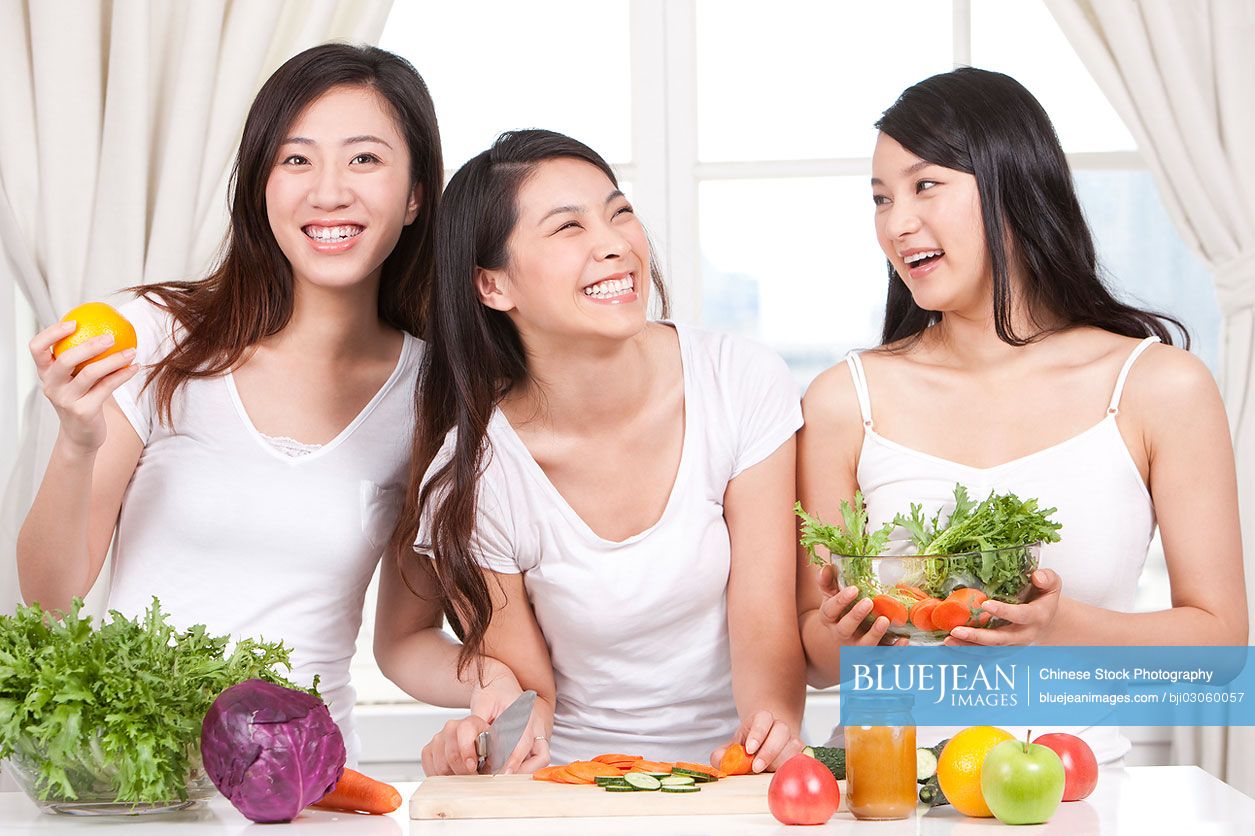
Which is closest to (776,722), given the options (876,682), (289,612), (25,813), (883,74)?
(876,682)

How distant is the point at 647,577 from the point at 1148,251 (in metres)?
1.87

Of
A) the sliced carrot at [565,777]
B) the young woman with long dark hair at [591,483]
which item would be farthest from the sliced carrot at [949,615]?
the young woman with long dark hair at [591,483]

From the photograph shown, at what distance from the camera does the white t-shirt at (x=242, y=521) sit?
7.07ft

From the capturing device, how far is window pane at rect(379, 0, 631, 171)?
337 centimetres

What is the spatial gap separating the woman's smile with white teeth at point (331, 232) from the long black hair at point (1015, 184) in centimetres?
89

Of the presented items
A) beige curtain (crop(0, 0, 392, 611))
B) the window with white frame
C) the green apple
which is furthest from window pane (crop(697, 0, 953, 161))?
the green apple

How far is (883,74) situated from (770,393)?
1470 mm

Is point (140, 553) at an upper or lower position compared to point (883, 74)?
lower

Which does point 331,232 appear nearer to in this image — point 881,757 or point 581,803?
point 581,803

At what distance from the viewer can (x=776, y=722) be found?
186 centimetres

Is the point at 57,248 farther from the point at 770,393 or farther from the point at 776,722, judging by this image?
the point at 776,722

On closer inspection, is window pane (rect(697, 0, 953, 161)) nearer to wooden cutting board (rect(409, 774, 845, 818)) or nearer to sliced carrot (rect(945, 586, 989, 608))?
sliced carrot (rect(945, 586, 989, 608))

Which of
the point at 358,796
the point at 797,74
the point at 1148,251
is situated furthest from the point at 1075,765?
the point at 797,74

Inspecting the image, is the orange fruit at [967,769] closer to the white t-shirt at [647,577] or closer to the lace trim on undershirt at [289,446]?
the white t-shirt at [647,577]
